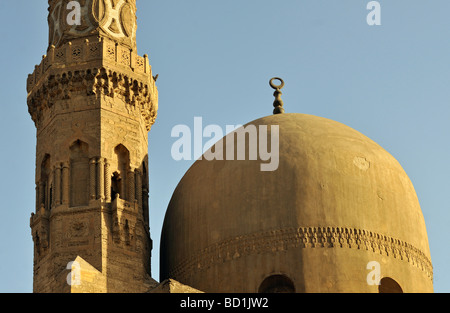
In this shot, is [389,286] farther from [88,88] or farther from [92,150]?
[88,88]

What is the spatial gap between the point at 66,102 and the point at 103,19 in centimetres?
195

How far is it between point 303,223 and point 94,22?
578 centimetres

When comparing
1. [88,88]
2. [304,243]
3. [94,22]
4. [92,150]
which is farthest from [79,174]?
[304,243]

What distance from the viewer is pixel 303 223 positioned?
21109 mm

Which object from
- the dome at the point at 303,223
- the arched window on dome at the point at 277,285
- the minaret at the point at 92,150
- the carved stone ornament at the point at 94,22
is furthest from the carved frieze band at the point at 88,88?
the arched window on dome at the point at 277,285

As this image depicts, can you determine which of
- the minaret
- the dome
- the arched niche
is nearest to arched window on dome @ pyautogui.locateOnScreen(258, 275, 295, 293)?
the dome

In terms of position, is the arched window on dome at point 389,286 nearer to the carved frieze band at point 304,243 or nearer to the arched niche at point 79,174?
the carved frieze band at point 304,243

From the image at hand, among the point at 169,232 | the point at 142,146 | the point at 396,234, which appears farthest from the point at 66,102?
the point at 396,234

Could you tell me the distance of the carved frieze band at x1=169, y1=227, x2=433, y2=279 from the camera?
21.0 metres

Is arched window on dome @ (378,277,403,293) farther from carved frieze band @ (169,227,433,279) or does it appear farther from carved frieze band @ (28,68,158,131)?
carved frieze band @ (28,68,158,131)
